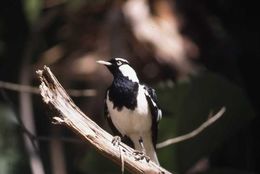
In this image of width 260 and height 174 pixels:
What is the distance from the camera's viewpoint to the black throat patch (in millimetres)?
3754

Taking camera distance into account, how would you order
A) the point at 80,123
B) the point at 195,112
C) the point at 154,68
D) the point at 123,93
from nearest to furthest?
the point at 80,123
the point at 123,93
the point at 195,112
the point at 154,68

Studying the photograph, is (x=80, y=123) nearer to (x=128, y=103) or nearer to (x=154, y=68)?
(x=128, y=103)

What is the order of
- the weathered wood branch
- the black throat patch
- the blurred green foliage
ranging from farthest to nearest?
1. the blurred green foliage
2. the black throat patch
3. the weathered wood branch

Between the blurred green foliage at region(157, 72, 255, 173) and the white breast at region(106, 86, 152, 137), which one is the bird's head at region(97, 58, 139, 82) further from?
the blurred green foliage at region(157, 72, 255, 173)

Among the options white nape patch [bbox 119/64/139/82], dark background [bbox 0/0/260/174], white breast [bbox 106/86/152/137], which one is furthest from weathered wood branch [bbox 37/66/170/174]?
dark background [bbox 0/0/260/174]

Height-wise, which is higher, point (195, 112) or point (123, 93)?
point (195, 112)

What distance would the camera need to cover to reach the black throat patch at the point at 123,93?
3754 millimetres

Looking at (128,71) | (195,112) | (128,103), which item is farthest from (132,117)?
(195,112)

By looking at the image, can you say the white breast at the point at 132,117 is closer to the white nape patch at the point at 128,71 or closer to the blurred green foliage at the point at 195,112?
the white nape patch at the point at 128,71

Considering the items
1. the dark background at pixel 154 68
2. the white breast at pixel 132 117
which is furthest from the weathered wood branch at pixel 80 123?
the dark background at pixel 154 68

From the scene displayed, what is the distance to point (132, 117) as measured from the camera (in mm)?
3785

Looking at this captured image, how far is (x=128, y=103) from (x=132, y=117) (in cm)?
7

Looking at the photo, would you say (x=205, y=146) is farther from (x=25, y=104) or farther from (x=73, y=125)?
(x=73, y=125)

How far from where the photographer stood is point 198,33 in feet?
19.7
